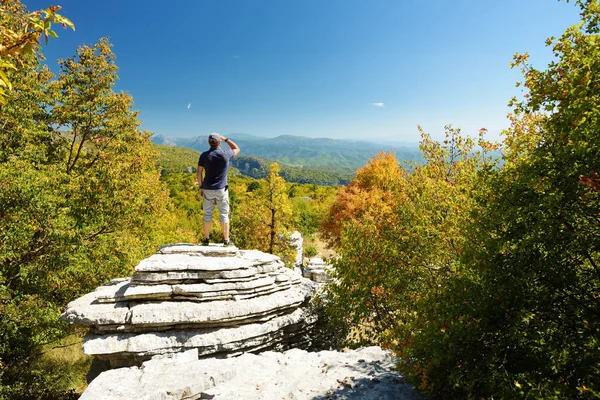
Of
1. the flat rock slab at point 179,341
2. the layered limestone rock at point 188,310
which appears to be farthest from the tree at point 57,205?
the flat rock slab at point 179,341

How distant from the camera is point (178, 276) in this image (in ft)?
36.0

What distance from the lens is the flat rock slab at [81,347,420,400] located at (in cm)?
753

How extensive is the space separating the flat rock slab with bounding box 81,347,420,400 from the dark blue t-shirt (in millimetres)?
5884

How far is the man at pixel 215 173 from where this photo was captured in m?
11.4

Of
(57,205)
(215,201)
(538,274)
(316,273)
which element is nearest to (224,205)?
(215,201)

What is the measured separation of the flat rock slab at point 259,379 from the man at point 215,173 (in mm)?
5242

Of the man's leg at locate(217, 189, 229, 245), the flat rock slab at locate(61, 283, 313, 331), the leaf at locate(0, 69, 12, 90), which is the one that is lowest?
the flat rock slab at locate(61, 283, 313, 331)

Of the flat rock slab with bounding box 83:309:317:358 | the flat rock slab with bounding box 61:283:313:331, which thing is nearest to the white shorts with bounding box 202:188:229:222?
the flat rock slab with bounding box 61:283:313:331

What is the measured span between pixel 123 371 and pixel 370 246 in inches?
358

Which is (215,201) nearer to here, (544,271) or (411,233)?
(411,233)

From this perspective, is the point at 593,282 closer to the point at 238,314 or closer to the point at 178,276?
the point at 238,314

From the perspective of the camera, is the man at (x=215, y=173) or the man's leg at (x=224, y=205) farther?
the man's leg at (x=224, y=205)

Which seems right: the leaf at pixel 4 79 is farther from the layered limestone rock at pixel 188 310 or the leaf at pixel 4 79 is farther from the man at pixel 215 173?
the layered limestone rock at pixel 188 310

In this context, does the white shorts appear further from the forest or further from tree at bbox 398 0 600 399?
tree at bbox 398 0 600 399
